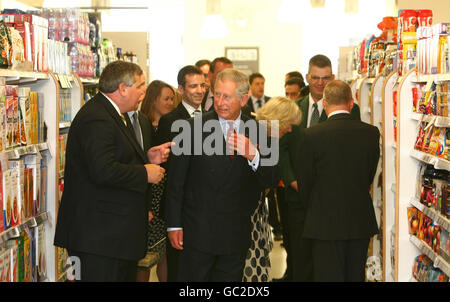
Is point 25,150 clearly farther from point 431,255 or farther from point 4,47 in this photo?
point 431,255

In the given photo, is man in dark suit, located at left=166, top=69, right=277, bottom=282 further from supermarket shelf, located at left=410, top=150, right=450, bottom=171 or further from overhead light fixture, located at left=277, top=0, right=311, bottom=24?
overhead light fixture, located at left=277, top=0, right=311, bottom=24

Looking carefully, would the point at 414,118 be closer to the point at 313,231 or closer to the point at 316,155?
the point at 316,155

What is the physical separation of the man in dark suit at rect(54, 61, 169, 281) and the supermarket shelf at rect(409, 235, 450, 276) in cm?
165

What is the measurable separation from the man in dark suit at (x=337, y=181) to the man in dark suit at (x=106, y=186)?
1.21 m

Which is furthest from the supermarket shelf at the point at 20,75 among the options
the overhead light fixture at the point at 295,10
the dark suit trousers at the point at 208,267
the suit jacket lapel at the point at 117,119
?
the overhead light fixture at the point at 295,10

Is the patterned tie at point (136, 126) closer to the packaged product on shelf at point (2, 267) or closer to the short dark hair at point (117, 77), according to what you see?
the short dark hair at point (117, 77)

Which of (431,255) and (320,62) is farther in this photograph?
(320,62)

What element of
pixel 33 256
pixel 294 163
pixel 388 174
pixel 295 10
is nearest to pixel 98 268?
pixel 33 256

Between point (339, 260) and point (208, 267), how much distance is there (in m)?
1.10

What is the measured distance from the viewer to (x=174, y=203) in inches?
141

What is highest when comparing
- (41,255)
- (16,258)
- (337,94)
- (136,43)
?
(136,43)

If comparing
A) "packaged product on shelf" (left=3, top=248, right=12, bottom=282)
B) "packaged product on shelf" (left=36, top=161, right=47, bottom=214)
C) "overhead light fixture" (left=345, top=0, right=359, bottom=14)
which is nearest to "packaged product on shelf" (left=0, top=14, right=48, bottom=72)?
"packaged product on shelf" (left=36, top=161, right=47, bottom=214)

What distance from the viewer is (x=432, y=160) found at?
377 cm

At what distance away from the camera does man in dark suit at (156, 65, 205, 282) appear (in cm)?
455
